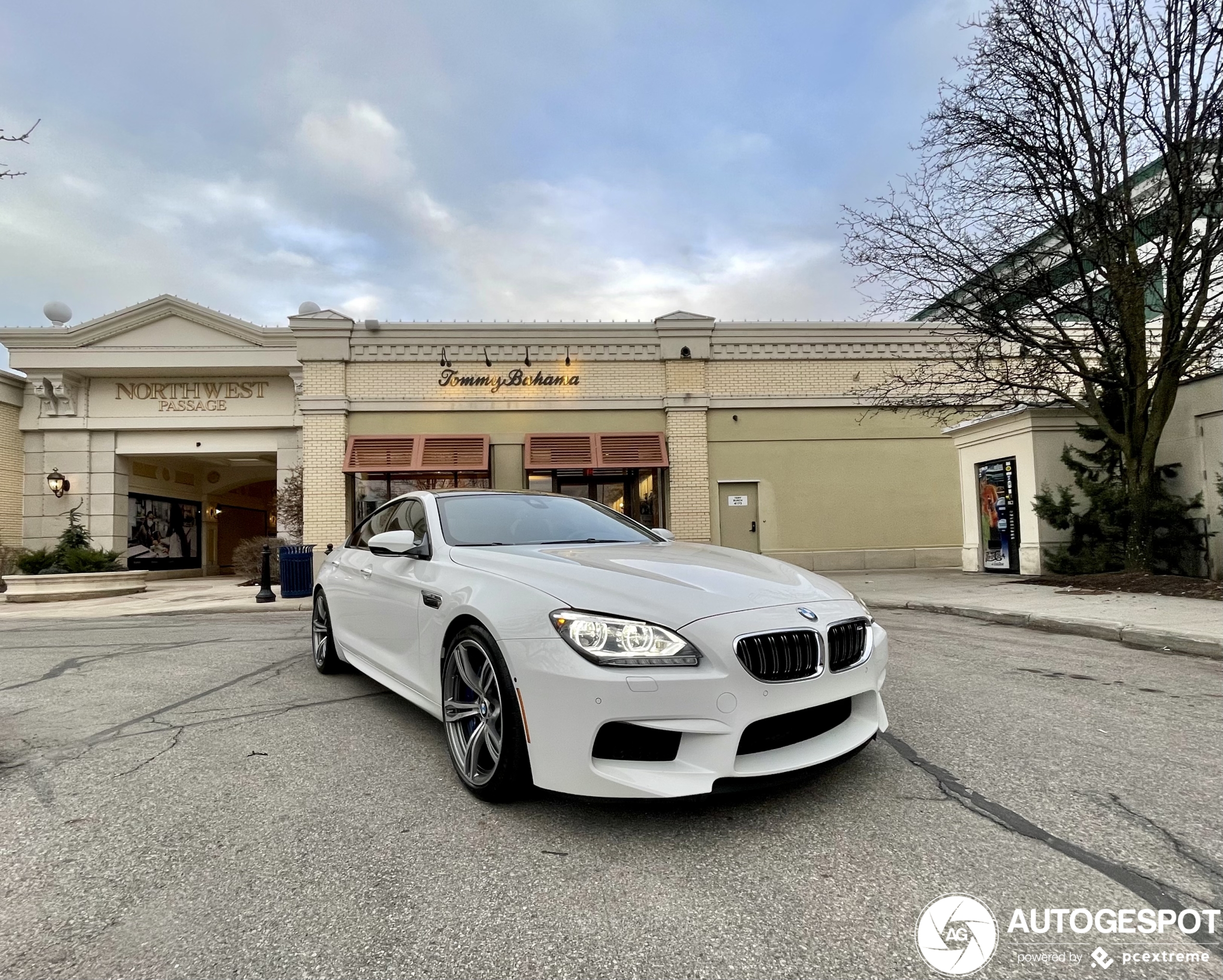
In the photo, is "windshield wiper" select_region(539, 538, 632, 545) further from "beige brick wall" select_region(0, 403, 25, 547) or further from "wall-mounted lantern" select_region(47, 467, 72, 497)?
"beige brick wall" select_region(0, 403, 25, 547)

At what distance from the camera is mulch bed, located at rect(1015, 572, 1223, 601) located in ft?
30.1

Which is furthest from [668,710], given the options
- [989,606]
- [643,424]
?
[643,424]

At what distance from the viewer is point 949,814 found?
9.08 feet

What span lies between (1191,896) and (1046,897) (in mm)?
469

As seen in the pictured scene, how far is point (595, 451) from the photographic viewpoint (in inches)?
672

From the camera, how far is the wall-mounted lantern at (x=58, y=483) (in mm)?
19297

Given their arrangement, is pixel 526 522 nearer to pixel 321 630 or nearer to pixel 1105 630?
pixel 321 630

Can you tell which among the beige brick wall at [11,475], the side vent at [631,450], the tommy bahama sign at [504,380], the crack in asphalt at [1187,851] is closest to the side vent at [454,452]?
the tommy bahama sign at [504,380]

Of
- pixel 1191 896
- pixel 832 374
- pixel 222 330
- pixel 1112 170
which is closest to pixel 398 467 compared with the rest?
pixel 222 330

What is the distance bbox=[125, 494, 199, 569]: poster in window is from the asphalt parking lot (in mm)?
19949

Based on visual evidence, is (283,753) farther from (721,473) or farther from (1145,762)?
(721,473)

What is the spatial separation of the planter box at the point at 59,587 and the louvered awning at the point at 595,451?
986cm

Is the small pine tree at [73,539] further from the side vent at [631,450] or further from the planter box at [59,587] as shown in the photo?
the side vent at [631,450]

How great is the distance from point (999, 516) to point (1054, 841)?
1321cm
